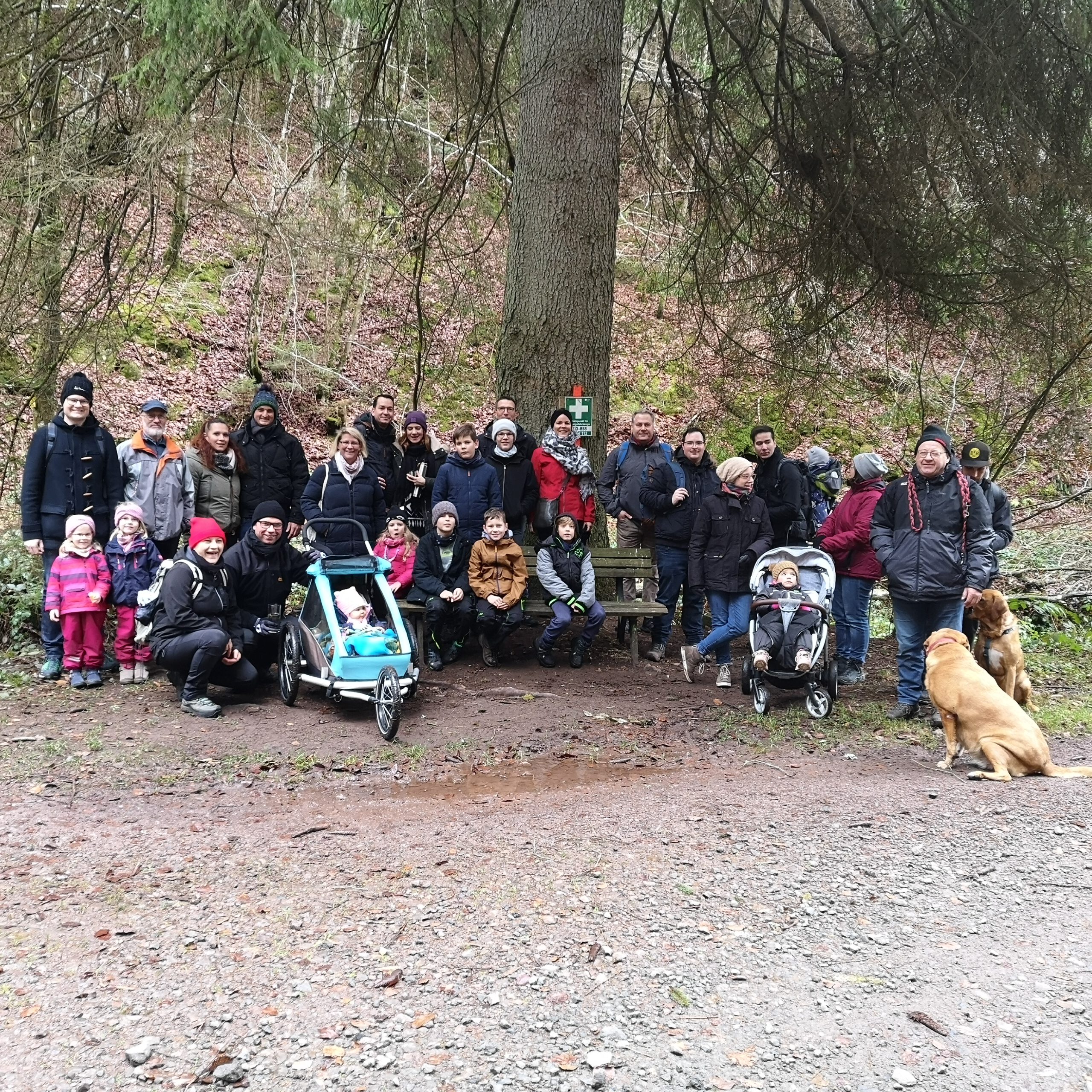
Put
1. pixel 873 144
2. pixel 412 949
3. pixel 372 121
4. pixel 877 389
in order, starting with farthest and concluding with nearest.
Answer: pixel 877 389 < pixel 372 121 < pixel 873 144 < pixel 412 949

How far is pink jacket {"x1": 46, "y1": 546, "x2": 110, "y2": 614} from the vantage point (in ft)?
23.8

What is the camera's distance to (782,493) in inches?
335

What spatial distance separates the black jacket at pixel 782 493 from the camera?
8469 mm

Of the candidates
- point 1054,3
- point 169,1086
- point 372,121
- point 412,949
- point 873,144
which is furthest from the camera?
point 372,121

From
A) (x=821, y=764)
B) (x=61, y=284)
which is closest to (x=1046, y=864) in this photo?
(x=821, y=764)

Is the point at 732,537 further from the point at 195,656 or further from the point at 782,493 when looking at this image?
the point at 195,656

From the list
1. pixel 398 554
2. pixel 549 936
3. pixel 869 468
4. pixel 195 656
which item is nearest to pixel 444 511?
pixel 398 554

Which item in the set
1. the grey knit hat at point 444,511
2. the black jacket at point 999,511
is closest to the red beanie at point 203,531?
the grey knit hat at point 444,511

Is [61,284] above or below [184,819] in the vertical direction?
above

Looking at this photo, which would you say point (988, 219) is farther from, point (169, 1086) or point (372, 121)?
point (169, 1086)

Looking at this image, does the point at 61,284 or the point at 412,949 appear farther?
the point at 61,284

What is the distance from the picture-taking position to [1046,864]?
4.46 meters

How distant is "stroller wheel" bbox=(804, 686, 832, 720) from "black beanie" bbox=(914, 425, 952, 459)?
191 cm

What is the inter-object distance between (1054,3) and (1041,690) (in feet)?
19.0
